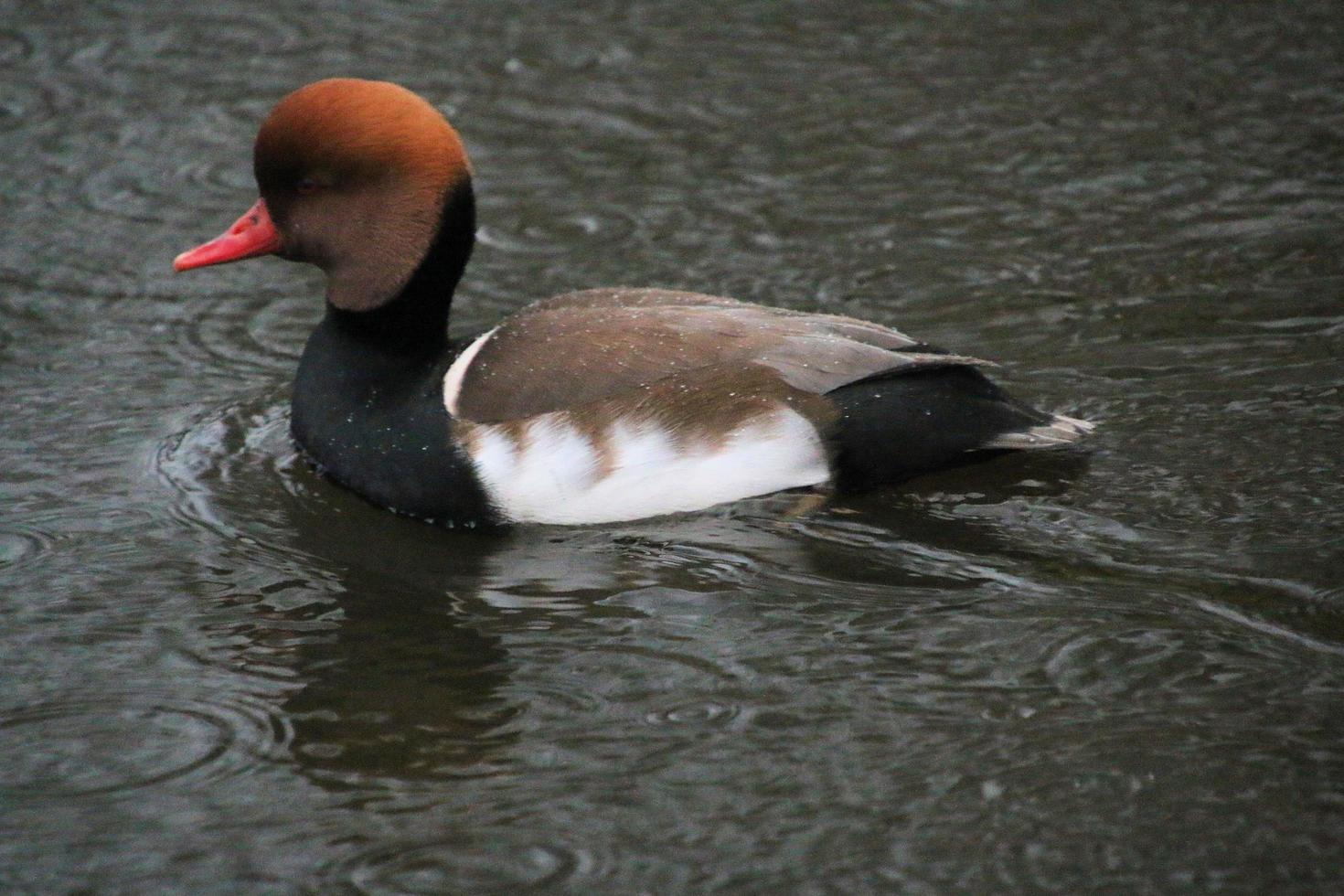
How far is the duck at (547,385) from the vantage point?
5023 millimetres

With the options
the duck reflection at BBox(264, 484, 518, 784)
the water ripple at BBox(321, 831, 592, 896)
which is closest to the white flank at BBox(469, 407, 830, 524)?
the duck reflection at BBox(264, 484, 518, 784)

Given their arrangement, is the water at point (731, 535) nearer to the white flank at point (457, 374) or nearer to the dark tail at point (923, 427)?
the dark tail at point (923, 427)

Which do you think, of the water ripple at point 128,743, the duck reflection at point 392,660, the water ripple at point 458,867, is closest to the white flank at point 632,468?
the duck reflection at point 392,660

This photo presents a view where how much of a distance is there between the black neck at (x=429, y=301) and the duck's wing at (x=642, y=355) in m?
0.18

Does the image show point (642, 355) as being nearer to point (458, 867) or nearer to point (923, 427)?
point (923, 427)

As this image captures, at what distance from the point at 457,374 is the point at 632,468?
576 millimetres

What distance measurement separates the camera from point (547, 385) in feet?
16.4

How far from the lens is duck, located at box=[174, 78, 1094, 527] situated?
5023 mm

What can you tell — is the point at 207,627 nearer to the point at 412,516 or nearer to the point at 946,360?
the point at 412,516

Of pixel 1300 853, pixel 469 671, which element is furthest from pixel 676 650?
pixel 1300 853

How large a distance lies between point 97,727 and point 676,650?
135cm

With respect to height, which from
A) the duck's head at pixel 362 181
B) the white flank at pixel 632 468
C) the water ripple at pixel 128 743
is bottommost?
the water ripple at pixel 128 743

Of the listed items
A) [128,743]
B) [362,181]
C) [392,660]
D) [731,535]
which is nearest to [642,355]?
[731,535]

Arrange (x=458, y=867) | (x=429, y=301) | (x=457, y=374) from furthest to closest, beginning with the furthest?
(x=429, y=301) → (x=457, y=374) → (x=458, y=867)
